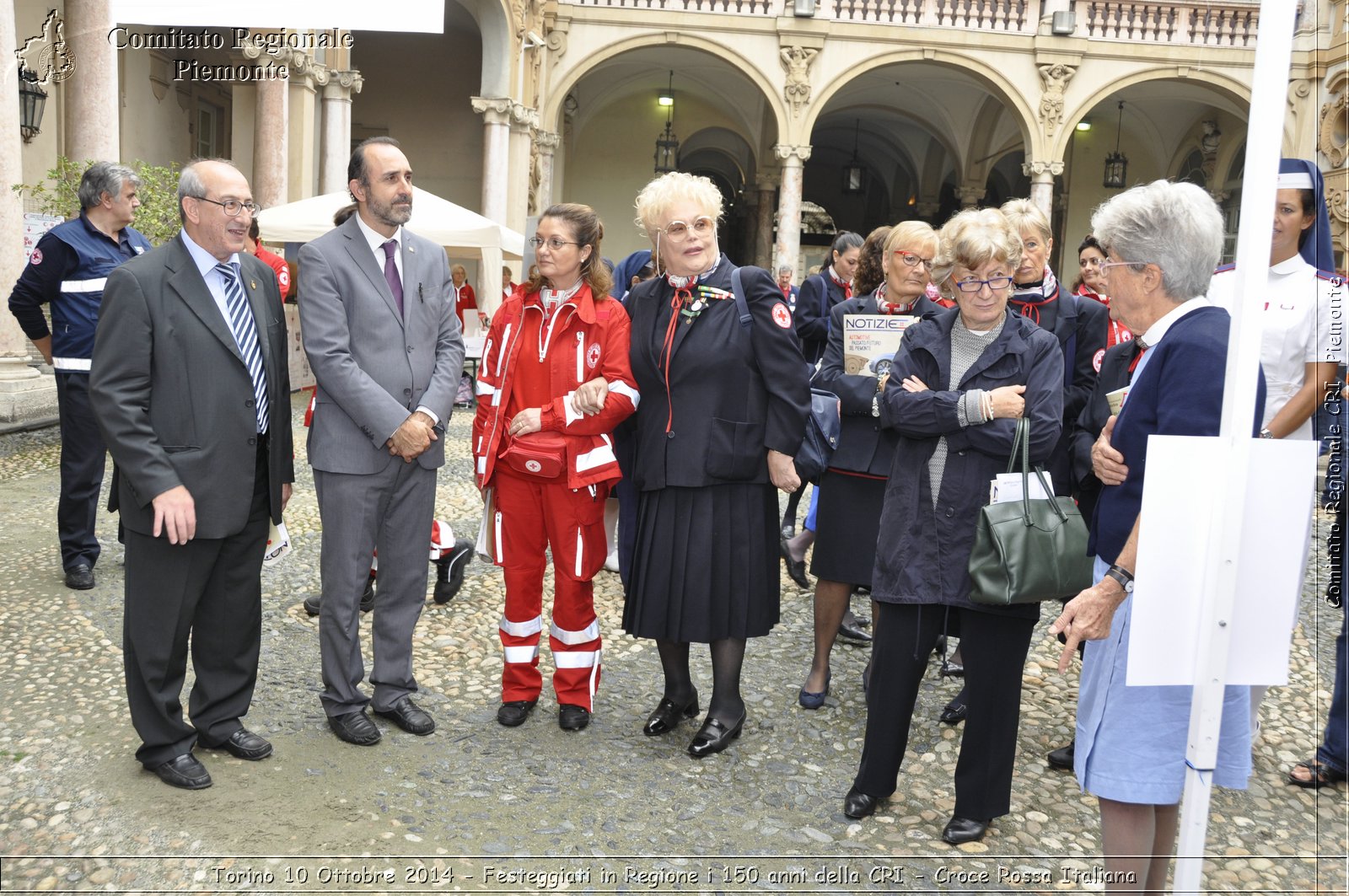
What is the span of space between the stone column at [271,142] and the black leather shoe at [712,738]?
10.4 metres

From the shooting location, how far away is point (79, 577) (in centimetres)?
516

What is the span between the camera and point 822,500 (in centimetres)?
432

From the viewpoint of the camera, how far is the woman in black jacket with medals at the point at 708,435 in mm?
3633

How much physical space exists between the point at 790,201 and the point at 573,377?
1776cm

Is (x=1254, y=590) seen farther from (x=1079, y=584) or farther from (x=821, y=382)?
(x=821, y=382)

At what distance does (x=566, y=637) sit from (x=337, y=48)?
1194cm

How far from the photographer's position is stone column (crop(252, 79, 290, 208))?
481 inches

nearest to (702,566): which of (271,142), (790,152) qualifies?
Result: (271,142)

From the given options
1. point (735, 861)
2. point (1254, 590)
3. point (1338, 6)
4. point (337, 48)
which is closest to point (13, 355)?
point (337, 48)

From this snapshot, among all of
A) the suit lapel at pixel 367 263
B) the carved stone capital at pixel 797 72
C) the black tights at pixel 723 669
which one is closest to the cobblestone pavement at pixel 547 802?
the black tights at pixel 723 669

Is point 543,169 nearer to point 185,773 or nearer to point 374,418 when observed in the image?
point 374,418

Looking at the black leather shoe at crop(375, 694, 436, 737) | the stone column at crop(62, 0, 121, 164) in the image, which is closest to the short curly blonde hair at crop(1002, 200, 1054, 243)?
the black leather shoe at crop(375, 694, 436, 737)

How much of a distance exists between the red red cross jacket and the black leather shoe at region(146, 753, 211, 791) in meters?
1.29

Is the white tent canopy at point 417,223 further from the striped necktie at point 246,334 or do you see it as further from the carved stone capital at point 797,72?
the carved stone capital at point 797,72
